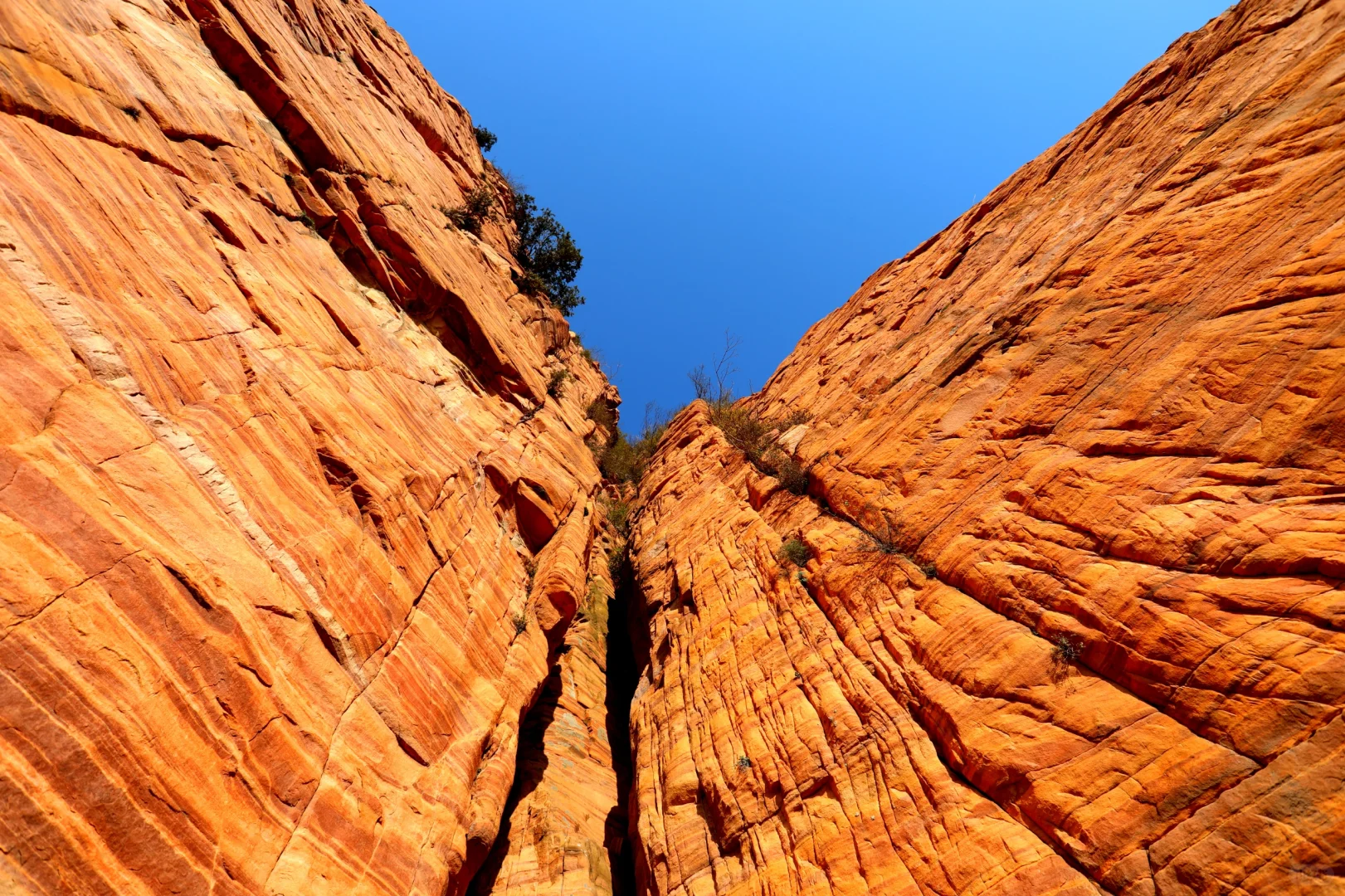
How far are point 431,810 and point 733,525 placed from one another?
1001 cm

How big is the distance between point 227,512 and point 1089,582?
11.1 metres

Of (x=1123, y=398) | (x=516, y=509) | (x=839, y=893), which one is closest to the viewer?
(x=839, y=893)

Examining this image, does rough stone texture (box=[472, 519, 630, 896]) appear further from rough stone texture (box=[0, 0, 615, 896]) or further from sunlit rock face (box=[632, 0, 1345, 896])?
rough stone texture (box=[0, 0, 615, 896])

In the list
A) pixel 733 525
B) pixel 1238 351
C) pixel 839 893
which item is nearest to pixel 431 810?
pixel 839 893

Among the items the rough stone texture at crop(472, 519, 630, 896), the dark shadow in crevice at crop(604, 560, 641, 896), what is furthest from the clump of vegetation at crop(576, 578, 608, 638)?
the dark shadow in crevice at crop(604, 560, 641, 896)

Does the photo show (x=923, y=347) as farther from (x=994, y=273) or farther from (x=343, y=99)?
(x=343, y=99)

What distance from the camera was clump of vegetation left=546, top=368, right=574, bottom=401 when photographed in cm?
2211

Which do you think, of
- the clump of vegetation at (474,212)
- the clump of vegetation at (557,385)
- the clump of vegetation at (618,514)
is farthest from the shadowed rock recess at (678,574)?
the clump of vegetation at (618,514)

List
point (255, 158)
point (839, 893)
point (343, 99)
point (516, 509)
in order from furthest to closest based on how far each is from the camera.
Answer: point (343, 99), point (516, 509), point (255, 158), point (839, 893)

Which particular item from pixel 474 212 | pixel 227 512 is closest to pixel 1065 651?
pixel 227 512

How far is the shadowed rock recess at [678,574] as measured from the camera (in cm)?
548

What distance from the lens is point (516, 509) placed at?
14.8m

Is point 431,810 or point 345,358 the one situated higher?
point 345,358

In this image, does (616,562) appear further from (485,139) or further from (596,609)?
(485,139)
